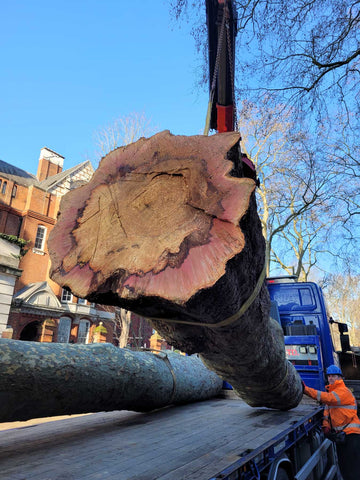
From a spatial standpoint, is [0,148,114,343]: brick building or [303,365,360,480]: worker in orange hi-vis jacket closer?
[303,365,360,480]: worker in orange hi-vis jacket

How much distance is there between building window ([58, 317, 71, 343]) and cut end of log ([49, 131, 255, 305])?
1930cm

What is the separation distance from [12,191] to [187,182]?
21.9 m

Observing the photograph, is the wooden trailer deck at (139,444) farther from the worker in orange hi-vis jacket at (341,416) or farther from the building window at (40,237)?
the building window at (40,237)

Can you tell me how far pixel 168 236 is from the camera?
1.43 m

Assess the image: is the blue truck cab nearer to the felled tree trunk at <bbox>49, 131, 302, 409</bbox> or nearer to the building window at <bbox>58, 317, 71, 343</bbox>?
the felled tree trunk at <bbox>49, 131, 302, 409</bbox>

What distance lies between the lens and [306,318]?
585 centimetres

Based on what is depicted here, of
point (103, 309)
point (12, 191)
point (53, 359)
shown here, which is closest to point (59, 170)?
point (12, 191)

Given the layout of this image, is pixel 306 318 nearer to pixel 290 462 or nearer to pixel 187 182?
pixel 290 462

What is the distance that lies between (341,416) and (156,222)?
4480 millimetres

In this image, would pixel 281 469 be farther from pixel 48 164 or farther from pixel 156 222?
pixel 48 164

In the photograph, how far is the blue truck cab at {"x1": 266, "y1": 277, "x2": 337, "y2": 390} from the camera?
4930 mm

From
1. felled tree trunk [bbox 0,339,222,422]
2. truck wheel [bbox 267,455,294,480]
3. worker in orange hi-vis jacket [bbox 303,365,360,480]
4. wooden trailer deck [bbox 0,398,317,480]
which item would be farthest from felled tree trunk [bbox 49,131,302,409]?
worker in orange hi-vis jacket [bbox 303,365,360,480]

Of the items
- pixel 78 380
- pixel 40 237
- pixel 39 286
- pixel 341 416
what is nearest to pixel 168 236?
pixel 78 380

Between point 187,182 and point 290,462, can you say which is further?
point 290,462
